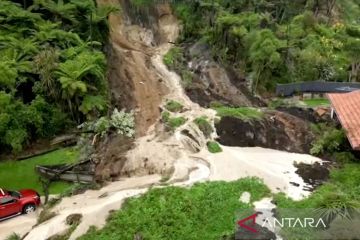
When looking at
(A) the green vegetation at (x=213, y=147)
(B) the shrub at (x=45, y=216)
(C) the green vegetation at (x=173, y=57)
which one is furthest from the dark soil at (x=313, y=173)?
(C) the green vegetation at (x=173, y=57)

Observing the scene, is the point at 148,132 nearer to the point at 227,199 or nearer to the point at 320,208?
the point at 227,199

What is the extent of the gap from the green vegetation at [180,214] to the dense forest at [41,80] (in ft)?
27.2

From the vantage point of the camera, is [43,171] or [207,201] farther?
[43,171]

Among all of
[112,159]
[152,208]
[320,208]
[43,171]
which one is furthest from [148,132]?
[320,208]

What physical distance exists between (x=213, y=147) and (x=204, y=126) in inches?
78.8

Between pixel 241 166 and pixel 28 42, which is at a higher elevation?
pixel 28 42

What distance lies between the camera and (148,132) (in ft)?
→ 80.3

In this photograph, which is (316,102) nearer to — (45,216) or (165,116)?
(165,116)

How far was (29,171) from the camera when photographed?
21328mm

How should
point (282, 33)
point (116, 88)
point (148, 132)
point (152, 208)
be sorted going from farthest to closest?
1. point (282, 33)
2. point (116, 88)
3. point (148, 132)
4. point (152, 208)

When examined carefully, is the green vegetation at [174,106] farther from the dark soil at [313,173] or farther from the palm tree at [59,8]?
the palm tree at [59,8]

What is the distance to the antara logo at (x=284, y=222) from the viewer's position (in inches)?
578

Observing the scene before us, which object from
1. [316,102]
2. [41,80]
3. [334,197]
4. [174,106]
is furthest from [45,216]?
[316,102]

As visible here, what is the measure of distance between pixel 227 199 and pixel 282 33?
77.7 ft
